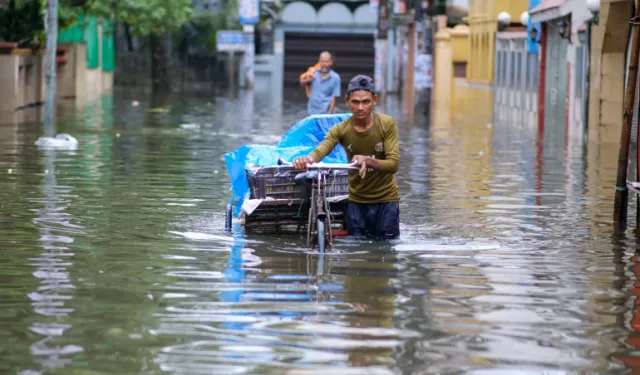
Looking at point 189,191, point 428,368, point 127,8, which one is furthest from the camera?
point 127,8

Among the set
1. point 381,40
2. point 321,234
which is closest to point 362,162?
point 321,234

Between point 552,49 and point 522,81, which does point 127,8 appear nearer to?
point 522,81

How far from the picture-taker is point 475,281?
34.1 ft

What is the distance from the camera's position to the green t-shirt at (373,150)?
11586 millimetres

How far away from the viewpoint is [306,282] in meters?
10.2

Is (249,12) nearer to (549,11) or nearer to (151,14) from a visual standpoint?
(151,14)

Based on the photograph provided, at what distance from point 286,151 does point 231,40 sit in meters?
54.0

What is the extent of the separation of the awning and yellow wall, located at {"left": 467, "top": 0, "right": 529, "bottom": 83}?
634 inches

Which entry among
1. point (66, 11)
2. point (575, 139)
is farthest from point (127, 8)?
point (575, 139)

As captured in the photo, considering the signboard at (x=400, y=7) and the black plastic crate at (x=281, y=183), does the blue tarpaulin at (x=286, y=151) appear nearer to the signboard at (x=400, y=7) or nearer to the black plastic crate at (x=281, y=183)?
the black plastic crate at (x=281, y=183)

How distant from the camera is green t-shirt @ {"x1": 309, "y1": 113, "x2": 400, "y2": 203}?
1159 cm

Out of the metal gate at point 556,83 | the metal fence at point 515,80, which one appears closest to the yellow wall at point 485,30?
the metal fence at point 515,80

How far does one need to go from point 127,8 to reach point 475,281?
43056mm

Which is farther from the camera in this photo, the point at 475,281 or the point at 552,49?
the point at 552,49
